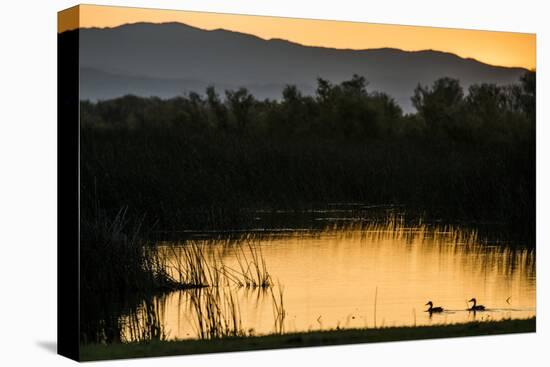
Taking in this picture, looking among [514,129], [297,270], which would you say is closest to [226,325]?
[297,270]

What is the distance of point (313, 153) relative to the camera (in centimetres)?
1109

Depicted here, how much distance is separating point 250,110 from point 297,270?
140 cm

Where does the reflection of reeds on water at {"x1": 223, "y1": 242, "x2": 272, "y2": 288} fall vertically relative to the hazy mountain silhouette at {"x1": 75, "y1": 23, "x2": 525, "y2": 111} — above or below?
below

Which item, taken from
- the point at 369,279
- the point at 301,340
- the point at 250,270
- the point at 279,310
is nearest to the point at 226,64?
the point at 250,270

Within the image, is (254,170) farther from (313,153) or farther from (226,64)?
(226,64)

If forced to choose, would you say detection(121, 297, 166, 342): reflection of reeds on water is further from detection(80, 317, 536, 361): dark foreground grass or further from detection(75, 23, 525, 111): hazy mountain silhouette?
detection(75, 23, 525, 111): hazy mountain silhouette

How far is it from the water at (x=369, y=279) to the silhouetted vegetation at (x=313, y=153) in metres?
0.26

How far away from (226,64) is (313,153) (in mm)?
1077

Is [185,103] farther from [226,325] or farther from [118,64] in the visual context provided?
[226,325]

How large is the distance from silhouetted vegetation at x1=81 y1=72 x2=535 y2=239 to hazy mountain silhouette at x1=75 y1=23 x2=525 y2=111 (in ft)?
0.32

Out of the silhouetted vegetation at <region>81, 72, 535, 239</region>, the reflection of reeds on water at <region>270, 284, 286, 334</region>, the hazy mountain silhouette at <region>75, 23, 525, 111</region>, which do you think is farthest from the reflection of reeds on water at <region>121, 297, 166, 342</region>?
the hazy mountain silhouette at <region>75, 23, 525, 111</region>

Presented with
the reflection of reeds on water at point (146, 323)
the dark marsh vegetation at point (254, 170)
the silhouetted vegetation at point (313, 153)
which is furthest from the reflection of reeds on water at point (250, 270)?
the reflection of reeds on water at point (146, 323)

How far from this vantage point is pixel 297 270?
10898mm

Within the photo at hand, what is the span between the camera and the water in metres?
10.6
